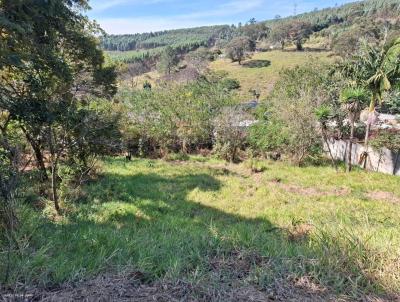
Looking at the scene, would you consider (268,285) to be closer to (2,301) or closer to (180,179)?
(2,301)

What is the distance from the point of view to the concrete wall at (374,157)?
14.8 meters

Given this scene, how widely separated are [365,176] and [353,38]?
4090cm

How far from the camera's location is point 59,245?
10.9 feet

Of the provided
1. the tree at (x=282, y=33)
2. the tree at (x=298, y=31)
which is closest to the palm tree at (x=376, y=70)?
the tree at (x=298, y=31)

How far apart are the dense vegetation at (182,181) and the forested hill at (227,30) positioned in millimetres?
52820

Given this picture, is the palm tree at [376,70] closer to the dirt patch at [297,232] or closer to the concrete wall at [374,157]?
the concrete wall at [374,157]

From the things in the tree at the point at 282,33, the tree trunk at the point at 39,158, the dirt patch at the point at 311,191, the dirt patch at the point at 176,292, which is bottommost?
the dirt patch at the point at 311,191

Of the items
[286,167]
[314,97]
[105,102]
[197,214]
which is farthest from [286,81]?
[197,214]

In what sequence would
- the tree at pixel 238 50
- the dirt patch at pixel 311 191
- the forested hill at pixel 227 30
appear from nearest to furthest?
1. the dirt patch at pixel 311 191
2. the tree at pixel 238 50
3. the forested hill at pixel 227 30

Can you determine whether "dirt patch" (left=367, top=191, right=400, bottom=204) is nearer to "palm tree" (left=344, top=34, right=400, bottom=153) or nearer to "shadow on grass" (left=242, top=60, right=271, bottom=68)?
"palm tree" (left=344, top=34, right=400, bottom=153)

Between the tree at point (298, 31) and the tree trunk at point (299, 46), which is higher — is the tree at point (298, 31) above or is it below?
above

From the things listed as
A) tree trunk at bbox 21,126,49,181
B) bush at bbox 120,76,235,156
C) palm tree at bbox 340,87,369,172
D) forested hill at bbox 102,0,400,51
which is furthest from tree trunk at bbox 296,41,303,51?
tree trunk at bbox 21,126,49,181

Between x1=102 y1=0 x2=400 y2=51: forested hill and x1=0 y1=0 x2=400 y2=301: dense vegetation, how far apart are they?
52820mm

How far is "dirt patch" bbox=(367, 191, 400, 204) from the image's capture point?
11383 mm
